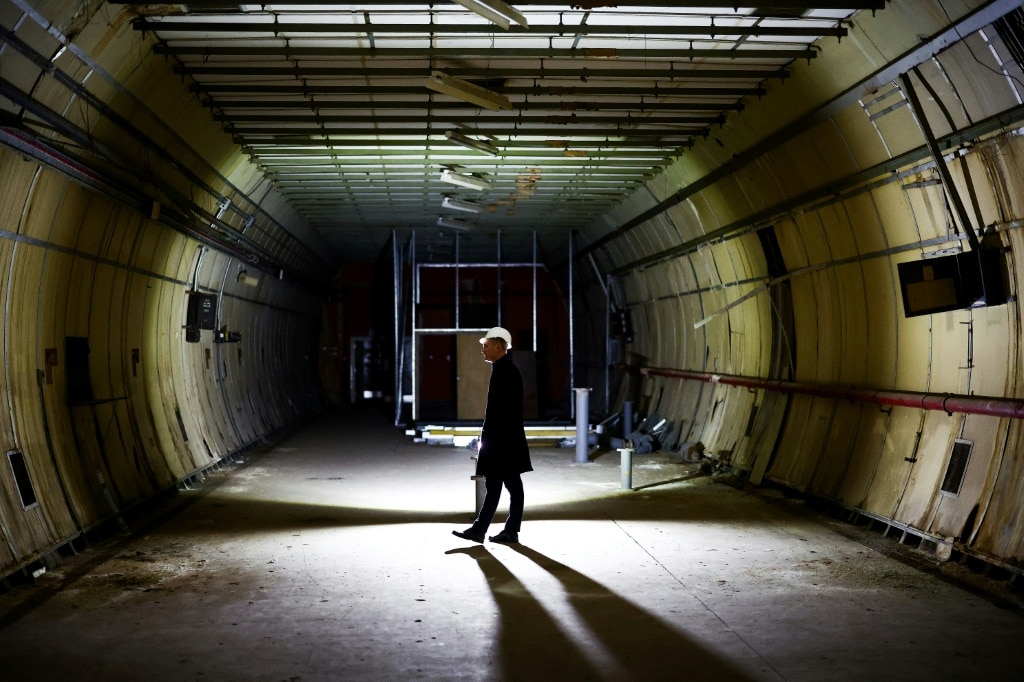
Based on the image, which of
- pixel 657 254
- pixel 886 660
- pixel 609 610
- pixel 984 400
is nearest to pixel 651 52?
pixel 984 400

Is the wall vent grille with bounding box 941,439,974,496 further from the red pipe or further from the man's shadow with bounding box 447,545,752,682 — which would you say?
the man's shadow with bounding box 447,545,752,682

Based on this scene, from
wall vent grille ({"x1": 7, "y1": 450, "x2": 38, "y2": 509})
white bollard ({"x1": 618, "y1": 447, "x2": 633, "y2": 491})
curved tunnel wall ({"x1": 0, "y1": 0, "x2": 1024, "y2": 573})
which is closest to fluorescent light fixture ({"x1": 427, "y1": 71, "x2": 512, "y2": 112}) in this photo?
curved tunnel wall ({"x1": 0, "y1": 0, "x2": 1024, "y2": 573})

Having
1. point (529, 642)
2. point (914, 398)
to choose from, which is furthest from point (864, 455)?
point (529, 642)

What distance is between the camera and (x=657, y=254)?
16.8 metres

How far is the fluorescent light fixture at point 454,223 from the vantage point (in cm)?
1981

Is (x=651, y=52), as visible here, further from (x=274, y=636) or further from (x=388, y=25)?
(x=274, y=636)

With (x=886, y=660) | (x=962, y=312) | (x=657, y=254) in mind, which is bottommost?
(x=886, y=660)

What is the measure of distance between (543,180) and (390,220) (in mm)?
5252

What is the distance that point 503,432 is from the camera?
8.62 m

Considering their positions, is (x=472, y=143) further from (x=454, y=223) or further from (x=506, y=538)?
(x=454, y=223)

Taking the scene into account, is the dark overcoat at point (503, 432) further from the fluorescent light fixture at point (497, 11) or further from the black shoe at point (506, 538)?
the fluorescent light fixture at point (497, 11)

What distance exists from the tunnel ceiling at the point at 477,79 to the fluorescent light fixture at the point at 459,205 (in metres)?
1.15

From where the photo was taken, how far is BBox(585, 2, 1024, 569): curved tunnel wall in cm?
736

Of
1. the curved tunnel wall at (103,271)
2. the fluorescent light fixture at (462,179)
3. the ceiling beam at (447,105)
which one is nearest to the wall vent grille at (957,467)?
the ceiling beam at (447,105)
